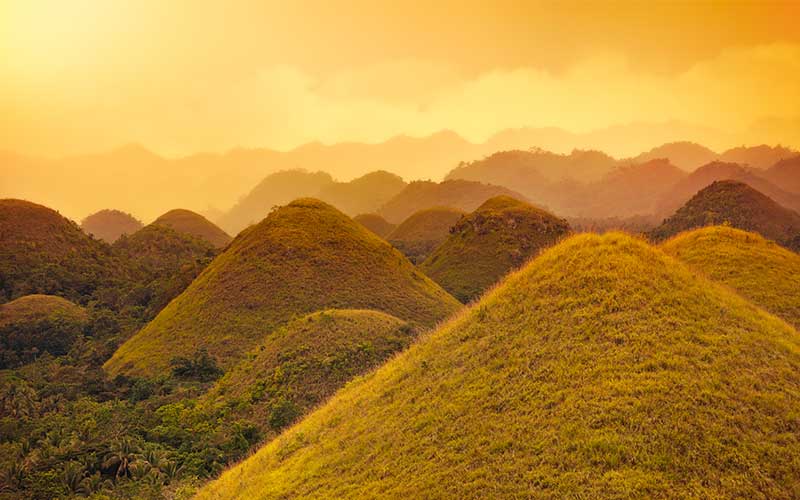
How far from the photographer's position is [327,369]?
2641 centimetres

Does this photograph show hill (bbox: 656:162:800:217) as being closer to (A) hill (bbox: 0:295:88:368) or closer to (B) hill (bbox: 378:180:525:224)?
(B) hill (bbox: 378:180:525:224)

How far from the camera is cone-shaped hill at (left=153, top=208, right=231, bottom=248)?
380 feet

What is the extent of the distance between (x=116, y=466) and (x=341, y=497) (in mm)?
13106

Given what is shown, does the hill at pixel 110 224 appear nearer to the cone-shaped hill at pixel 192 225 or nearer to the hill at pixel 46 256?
the cone-shaped hill at pixel 192 225

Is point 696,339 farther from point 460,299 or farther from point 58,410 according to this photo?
point 460,299

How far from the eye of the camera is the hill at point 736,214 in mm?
66812

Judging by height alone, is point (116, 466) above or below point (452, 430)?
below

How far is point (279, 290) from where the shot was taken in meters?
41.9

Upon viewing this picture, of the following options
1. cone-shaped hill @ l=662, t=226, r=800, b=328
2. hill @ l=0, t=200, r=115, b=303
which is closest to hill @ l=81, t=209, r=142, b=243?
hill @ l=0, t=200, r=115, b=303

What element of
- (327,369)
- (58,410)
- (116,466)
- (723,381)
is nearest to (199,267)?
(58,410)

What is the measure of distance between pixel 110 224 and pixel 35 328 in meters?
126

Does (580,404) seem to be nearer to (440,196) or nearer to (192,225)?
(192,225)

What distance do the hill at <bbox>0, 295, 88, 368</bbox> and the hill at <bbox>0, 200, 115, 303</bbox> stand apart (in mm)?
6824

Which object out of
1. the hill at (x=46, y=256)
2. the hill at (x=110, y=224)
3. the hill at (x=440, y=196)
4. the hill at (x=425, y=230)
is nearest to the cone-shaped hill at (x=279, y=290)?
the hill at (x=46, y=256)
